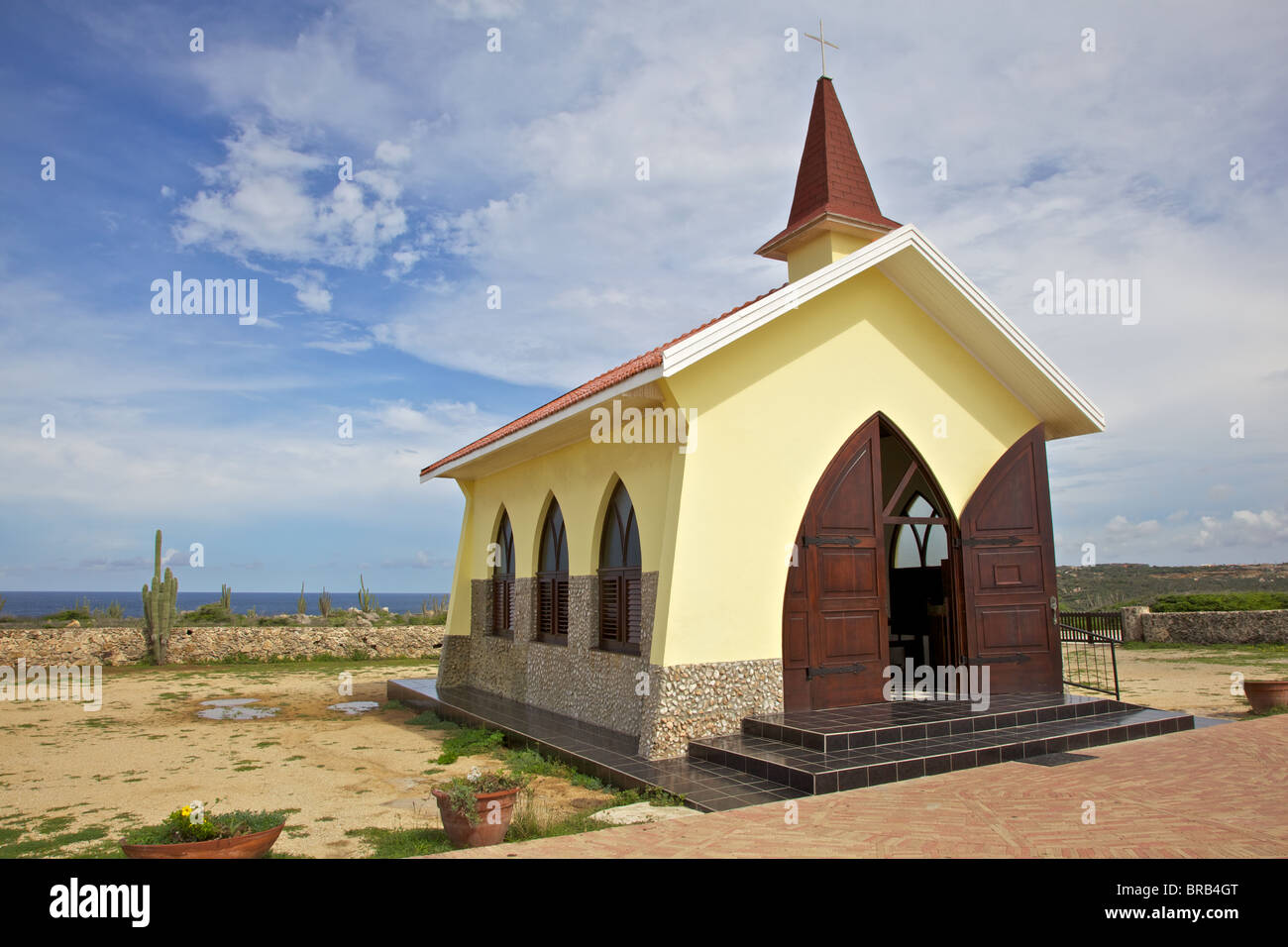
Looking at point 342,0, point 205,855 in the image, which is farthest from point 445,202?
point 205,855

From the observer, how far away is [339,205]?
1132 cm

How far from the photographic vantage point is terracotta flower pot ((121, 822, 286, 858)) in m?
4.79

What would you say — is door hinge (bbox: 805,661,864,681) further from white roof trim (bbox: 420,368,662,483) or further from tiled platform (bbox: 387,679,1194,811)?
white roof trim (bbox: 420,368,662,483)

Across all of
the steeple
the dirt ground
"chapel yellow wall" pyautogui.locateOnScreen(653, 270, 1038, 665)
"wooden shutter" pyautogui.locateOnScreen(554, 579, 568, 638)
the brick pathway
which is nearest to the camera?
the brick pathway

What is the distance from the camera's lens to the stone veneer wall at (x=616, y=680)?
8375mm


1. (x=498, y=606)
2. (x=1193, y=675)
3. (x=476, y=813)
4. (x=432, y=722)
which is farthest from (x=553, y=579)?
(x=1193, y=675)

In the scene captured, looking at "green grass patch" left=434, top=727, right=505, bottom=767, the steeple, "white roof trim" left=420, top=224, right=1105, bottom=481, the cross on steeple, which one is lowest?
"green grass patch" left=434, top=727, right=505, bottom=767

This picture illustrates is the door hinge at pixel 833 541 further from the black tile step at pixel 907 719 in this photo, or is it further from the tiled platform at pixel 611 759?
the tiled platform at pixel 611 759

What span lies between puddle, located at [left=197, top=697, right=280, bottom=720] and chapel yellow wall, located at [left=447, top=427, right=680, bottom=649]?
11.5ft

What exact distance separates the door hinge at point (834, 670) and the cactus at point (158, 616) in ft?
63.4

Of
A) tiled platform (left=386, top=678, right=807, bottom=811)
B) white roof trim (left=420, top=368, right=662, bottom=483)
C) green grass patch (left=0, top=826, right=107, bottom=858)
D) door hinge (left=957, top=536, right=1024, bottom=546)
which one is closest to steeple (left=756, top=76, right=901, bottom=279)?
door hinge (left=957, top=536, right=1024, bottom=546)

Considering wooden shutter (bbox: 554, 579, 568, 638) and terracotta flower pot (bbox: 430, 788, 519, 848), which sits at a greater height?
wooden shutter (bbox: 554, 579, 568, 638)
